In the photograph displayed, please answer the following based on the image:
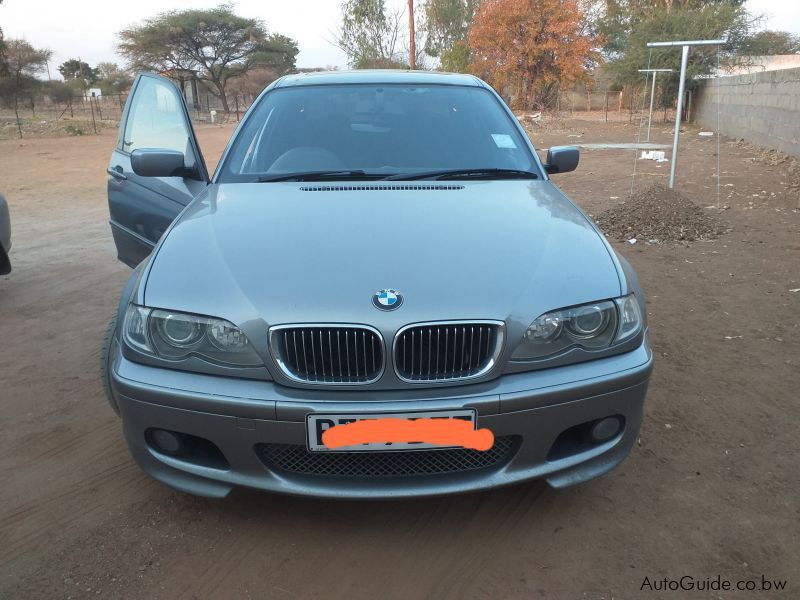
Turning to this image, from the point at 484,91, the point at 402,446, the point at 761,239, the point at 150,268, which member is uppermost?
the point at 484,91

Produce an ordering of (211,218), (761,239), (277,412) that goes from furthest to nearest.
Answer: (761,239) < (211,218) < (277,412)

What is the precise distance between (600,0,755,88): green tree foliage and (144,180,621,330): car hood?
82.3 feet

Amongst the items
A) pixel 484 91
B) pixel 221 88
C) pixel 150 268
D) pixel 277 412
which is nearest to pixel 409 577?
pixel 277 412

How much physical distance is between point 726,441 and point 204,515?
2.21m

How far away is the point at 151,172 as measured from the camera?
10.6ft

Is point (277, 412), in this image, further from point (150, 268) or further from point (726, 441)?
point (726, 441)

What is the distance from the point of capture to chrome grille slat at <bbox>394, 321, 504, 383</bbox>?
196cm

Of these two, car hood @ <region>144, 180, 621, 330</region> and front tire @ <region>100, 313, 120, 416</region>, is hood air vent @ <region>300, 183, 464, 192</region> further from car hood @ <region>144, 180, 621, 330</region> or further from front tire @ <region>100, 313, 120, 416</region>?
front tire @ <region>100, 313, 120, 416</region>

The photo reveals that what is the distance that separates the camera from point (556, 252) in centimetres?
228

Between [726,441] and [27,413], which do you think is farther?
[27,413]

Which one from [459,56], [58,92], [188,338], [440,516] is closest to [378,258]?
[188,338]

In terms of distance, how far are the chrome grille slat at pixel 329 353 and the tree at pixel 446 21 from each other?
4441 centimetres

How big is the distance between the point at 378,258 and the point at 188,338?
2.18 ft

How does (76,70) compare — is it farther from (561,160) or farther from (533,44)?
(561,160)
